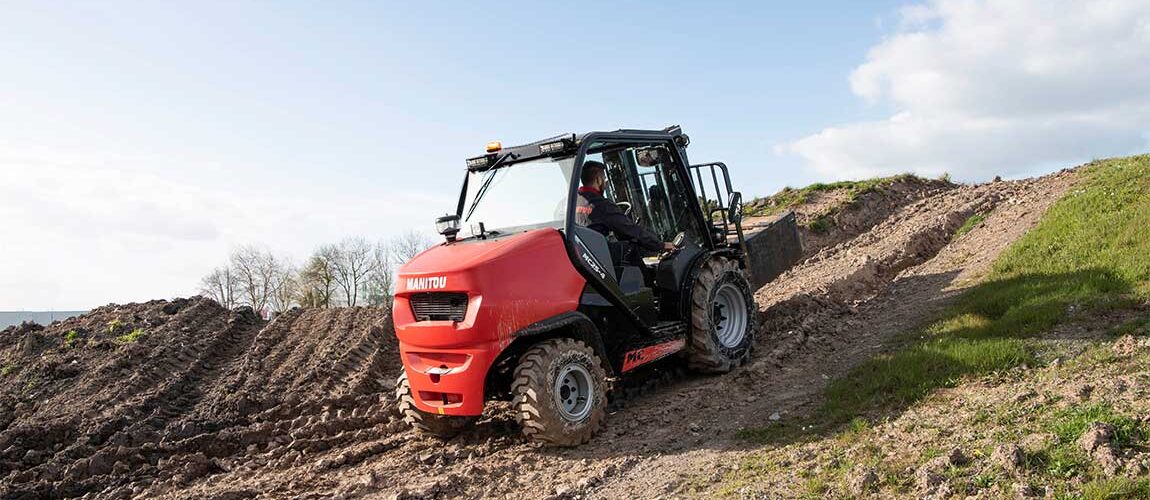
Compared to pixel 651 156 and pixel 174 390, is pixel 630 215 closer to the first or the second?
pixel 651 156

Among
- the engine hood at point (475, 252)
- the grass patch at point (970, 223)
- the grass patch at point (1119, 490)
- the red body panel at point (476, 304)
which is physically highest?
the engine hood at point (475, 252)

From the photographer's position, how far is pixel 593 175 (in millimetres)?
7086

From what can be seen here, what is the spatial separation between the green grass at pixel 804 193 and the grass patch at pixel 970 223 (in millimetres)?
4065

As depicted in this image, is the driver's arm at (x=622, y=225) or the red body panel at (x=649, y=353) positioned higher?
the driver's arm at (x=622, y=225)

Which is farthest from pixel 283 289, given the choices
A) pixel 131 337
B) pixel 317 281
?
pixel 131 337

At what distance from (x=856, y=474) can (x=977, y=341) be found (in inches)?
124

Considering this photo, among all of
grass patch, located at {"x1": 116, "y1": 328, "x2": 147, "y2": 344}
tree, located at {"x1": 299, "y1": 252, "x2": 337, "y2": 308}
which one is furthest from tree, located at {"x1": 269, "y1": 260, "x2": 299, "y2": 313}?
grass patch, located at {"x1": 116, "y1": 328, "x2": 147, "y2": 344}

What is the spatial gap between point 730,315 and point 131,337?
33.0 feet

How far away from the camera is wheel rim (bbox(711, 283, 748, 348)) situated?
8266mm

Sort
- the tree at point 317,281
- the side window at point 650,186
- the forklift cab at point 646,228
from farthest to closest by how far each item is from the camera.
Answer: the tree at point 317,281 → the side window at point 650,186 → the forklift cab at point 646,228

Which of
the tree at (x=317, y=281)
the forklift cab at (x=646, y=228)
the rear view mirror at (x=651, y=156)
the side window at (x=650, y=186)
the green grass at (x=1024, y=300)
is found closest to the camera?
the green grass at (x=1024, y=300)

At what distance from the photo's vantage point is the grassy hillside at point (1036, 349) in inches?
180

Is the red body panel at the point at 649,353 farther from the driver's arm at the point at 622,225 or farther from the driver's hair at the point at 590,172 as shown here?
the driver's hair at the point at 590,172

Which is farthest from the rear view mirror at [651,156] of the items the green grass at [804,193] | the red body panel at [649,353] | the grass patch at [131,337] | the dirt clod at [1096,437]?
the green grass at [804,193]
